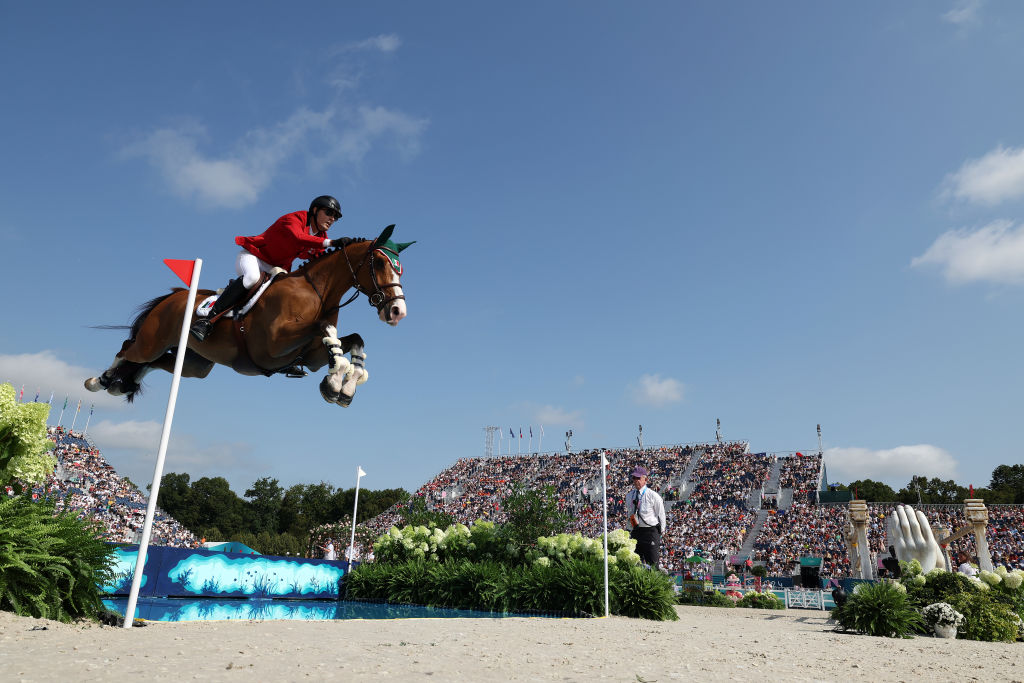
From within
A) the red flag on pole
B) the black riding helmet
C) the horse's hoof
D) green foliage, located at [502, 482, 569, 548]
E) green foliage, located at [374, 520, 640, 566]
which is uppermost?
the black riding helmet

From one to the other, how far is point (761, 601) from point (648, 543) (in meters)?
7.80

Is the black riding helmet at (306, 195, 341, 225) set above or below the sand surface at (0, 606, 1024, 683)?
above

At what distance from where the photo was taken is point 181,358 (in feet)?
15.5

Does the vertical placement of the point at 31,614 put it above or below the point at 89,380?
below

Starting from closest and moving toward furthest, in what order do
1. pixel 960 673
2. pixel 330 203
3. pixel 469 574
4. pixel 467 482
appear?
pixel 330 203 < pixel 960 673 < pixel 469 574 < pixel 467 482

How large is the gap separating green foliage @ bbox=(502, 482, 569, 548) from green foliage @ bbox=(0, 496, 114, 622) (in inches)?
385

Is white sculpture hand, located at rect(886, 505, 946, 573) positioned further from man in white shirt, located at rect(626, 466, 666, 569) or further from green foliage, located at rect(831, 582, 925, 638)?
man in white shirt, located at rect(626, 466, 666, 569)

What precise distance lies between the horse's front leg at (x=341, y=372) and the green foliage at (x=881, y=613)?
29.6ft

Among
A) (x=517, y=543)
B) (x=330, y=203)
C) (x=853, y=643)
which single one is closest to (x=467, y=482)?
(x=517, y=543)

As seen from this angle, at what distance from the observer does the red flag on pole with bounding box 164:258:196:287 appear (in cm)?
537

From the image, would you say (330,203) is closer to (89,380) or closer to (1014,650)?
(89,380)

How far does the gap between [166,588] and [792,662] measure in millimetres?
13437

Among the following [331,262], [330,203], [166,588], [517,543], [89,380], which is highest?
[330,203]

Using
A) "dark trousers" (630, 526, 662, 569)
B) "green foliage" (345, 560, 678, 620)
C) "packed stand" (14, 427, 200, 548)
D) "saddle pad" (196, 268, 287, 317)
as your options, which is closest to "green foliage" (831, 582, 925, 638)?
"green foliage" (345, 560, 678, 620)
